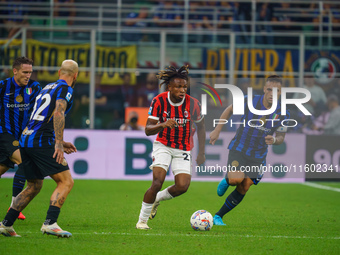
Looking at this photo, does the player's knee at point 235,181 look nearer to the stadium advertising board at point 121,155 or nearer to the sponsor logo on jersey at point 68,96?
the sponsor logo on jersey at point 68,96

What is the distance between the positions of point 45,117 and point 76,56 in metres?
10.4

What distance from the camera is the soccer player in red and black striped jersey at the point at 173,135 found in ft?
24.9

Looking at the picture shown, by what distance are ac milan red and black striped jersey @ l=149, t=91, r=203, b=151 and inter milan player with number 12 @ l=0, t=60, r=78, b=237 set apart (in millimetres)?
1440

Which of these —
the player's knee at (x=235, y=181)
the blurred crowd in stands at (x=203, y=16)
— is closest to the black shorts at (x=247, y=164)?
the player's knee at (x=235, y=181)

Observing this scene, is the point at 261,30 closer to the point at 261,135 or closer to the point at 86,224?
the point at 261,135

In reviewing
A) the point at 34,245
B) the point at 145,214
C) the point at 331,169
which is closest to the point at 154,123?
the point at 145,214

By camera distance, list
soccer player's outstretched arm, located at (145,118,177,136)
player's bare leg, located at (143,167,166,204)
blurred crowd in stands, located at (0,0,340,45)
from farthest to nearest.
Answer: blurred crowd in stands, located at (0,0,340,45), player's bare leg, located at (143,167,166,204), soccer player's outstretched arm, located at (145,118,177,136)

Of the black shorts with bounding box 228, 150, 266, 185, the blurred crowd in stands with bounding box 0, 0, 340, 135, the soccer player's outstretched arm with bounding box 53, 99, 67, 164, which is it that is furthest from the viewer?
the blurred crowd in stands with bounding box 0, 0, 340, 135

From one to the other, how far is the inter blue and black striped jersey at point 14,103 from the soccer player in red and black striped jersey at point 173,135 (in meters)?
1.88

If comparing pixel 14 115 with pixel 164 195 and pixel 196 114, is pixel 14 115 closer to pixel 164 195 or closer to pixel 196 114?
pixel 164 195

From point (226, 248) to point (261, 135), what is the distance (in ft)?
8.28

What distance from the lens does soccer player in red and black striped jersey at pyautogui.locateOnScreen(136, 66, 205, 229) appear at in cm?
758

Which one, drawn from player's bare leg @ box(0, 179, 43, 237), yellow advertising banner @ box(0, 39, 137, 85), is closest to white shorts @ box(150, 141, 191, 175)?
player's bare leg @ box(0, 179, 43, 237)

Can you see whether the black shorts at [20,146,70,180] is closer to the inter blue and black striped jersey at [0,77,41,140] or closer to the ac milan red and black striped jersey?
the ac milan red and black striped jersey
